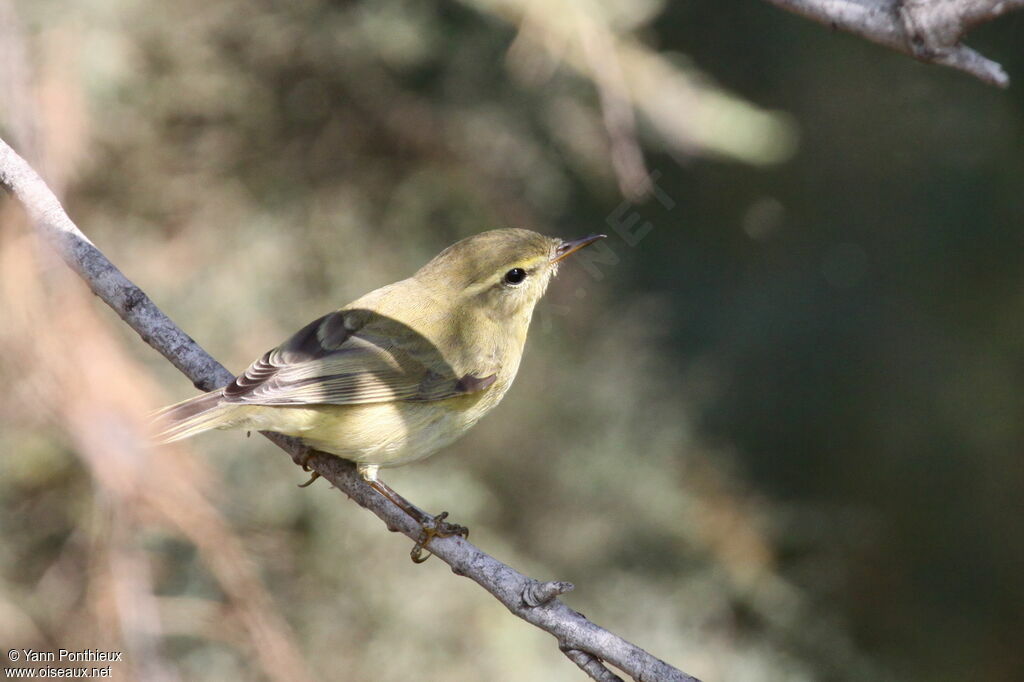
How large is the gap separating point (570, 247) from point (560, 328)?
144cm

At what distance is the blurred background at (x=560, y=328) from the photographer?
3.48 metres

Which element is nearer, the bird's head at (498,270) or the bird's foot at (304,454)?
the bird's foot at (304,454)

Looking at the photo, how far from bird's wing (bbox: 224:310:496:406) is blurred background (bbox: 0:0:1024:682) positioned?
408 millimetres

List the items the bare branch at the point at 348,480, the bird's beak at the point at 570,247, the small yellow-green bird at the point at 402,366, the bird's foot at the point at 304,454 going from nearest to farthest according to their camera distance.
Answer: the bare branch at the point at 348,480
the small yellow-green bird at the point at 402,366
the bird's foot at the point at 304,454
the bird's beak at the point at 570,247

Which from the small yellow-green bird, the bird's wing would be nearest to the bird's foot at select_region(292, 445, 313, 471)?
the small yellow-green bird

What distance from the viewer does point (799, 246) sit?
5.49 metres

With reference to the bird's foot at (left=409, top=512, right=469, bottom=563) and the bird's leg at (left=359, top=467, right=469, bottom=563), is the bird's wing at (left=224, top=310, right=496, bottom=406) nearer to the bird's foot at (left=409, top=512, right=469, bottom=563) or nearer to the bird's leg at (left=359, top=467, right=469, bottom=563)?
the bird's leg at (left=359, top=467, right=469, bottom=563)

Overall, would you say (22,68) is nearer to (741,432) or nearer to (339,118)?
(339,118)

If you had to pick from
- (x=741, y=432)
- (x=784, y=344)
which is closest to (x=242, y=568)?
(x=741, y=432)

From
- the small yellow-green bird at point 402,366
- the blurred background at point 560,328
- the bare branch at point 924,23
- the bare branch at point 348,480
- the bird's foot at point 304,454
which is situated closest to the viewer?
the bare branch at point 924,23

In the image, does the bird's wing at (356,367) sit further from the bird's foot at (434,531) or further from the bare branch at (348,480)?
the bird's foot at (434,531)

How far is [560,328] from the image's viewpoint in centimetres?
478

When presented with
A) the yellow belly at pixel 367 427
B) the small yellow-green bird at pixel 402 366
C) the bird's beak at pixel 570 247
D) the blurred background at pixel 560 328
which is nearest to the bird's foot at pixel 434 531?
the small yellow-green bird at pixel 402 366

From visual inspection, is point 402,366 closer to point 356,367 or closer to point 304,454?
point 356,367
